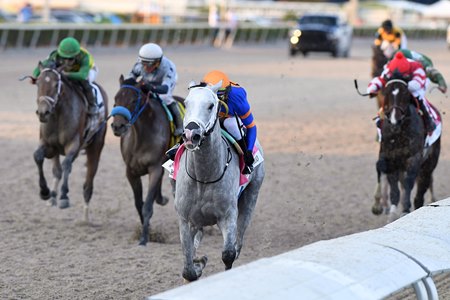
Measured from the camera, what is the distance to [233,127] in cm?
692

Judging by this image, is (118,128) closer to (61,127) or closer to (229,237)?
(61,127)

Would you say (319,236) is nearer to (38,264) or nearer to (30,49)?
(38,264)

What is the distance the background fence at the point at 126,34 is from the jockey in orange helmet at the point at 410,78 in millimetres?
20597

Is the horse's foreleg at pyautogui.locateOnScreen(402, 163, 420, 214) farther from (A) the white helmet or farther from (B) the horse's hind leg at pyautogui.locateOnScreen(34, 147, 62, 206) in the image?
(B) the horse's hind leg at pyautogui.locateOnScreen(34, 147, 62, 206)

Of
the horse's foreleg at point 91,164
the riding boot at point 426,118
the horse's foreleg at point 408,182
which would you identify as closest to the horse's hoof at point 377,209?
the horse's foreleg at point 408,182

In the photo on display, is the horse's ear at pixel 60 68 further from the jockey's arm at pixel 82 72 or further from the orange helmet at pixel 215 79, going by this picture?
the orange helmet at pixel 215 79

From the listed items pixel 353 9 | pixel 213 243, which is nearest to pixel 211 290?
pixel 213 243

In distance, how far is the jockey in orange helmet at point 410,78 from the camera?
9297mm

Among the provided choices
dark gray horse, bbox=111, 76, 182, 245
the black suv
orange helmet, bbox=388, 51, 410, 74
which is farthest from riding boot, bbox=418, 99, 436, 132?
the black suv

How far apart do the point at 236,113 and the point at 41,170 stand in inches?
129

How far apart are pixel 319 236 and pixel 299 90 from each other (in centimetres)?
1360

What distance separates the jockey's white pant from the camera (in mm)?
6922

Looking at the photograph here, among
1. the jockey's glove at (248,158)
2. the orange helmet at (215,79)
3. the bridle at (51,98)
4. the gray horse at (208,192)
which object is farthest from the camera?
the bridle at (51,98)

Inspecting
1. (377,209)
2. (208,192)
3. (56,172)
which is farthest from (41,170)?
(208,192)
